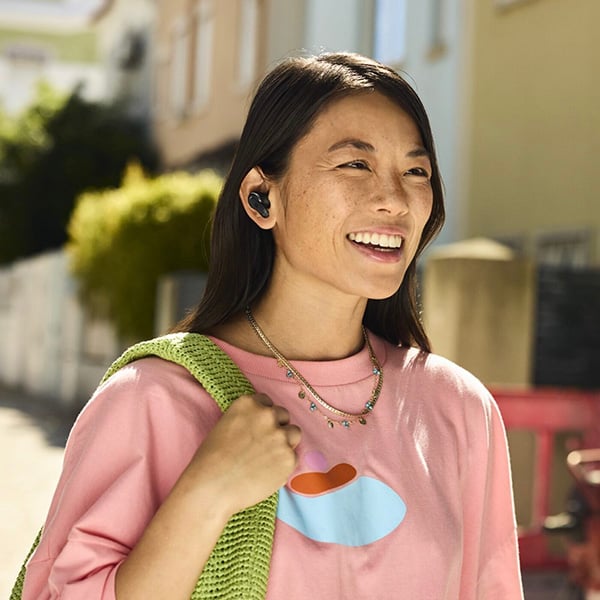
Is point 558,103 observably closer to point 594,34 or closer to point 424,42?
point 594,34

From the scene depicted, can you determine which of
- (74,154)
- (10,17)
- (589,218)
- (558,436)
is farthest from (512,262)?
(10,17)

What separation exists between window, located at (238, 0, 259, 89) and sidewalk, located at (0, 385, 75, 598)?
5.26m

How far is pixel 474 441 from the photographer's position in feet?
8.15

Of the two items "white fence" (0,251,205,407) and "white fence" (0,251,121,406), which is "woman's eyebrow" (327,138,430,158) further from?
"white fence" (0,251,121,406)

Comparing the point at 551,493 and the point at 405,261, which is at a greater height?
the point at 405,261

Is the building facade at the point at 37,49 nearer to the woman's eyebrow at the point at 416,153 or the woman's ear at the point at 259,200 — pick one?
the woman's ear at the point at 259,200

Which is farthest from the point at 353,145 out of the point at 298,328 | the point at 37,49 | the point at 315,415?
the point at 37,49

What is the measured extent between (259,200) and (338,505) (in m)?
0.58

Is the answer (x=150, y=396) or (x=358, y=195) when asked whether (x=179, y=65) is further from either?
(x=150, y=396)

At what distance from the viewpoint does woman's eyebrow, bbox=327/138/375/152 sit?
92.7 inches

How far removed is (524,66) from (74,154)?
13.6m

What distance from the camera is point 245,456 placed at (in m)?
2.11

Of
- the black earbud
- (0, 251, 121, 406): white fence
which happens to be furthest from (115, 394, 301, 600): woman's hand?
Answer: (0, 251, 121, 406): white fence

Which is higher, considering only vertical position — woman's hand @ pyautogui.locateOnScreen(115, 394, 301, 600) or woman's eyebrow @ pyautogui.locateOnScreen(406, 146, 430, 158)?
woman's eyebrow @ pyautogui.locateOnScreen(406, 146, 430, 158)
